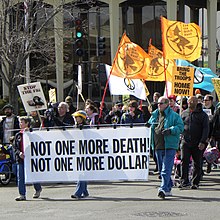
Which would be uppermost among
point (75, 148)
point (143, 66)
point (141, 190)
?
point (143, 66)

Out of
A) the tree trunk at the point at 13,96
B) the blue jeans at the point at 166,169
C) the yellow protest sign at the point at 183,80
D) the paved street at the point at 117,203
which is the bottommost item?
the paved street at the point at 117,203

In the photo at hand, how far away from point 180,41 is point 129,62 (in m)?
3.31

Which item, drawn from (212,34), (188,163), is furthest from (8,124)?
(212,34)

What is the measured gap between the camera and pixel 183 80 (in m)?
15.1

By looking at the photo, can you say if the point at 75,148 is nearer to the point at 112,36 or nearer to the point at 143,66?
the point at 143,66

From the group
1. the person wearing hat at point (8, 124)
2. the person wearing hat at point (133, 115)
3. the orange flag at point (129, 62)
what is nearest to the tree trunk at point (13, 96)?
the orange flag at point (129, 62)

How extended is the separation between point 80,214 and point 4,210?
142 centimetres

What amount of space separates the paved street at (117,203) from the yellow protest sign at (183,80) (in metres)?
2.21

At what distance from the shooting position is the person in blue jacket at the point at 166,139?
11633 millimetres

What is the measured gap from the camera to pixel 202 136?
12.8 meters

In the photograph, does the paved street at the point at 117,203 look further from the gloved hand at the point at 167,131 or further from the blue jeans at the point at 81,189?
the gloved hand at the point at 167,131

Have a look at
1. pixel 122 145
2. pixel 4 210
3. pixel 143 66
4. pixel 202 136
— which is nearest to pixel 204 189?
pixel 202 136

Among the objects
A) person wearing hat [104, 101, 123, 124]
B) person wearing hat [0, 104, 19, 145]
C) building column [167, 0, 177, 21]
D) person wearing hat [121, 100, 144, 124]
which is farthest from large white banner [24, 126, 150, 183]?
building column [167, 0, 177, 21]

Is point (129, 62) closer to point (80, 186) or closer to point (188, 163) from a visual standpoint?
point (188, 163)
